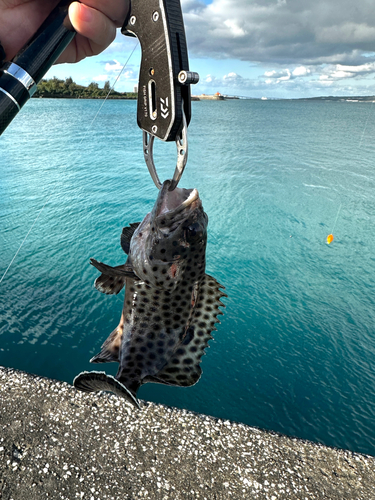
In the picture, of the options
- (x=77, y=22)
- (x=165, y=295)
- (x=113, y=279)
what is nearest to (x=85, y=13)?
(x=77, y=22)

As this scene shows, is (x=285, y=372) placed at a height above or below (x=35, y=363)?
above

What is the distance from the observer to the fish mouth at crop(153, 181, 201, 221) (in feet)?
5.93

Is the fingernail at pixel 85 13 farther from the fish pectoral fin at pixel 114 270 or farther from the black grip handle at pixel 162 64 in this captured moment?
the fish pectoral fin at pixel 114 270

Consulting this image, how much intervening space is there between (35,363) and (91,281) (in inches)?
109

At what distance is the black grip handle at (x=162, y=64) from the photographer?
1497 millimetres

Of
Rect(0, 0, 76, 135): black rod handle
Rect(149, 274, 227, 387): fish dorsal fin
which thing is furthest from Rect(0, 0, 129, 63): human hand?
Rect(149, 274, 227, 387): fish dorsal fin

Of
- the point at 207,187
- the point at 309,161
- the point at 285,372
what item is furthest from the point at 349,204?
the point at 285,372

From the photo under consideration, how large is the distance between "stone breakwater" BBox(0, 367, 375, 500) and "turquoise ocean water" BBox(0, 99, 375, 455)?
1.96 meters

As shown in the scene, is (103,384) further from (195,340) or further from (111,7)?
(111,7)

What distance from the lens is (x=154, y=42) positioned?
62.1 inches

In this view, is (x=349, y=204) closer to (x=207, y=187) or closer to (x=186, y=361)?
(x=207, y=187)

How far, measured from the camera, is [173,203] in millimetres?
1868

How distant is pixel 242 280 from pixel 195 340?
315 inches

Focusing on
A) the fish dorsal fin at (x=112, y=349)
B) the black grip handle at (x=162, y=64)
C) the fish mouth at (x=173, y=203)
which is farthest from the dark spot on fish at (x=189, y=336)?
the black grip handle at (x=162, y=64)
